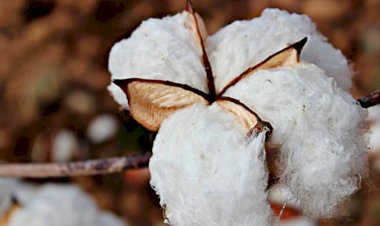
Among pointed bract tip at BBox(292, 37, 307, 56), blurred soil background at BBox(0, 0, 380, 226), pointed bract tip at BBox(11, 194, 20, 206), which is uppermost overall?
pointed bract tip at BBox(292, 37, 307, 56)

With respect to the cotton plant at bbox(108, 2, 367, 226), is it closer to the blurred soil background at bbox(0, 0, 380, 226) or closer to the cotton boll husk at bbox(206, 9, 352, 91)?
the cotton boll husk at bbox(206, 9, 352, 91)

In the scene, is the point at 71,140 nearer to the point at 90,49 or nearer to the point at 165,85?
the point at 90,49

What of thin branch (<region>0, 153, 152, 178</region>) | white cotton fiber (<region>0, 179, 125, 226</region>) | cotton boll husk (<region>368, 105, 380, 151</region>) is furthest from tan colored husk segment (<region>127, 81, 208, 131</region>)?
cotton boll husk (<region>368, 105, 380, 151</region>)

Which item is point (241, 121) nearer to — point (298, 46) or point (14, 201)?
point (298, 46)

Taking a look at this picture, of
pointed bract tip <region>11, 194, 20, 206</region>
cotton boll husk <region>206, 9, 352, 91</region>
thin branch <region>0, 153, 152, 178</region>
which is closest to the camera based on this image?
cotton boll husk <region>206, 9, 352, 91</region>

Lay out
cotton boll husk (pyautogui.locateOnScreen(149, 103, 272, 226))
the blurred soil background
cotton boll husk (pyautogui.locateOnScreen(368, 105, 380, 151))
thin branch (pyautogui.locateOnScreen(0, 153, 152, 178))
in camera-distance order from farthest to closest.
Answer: the blurred soil background → cotton boll husk (pyautogui.locateOnScreen(368, 105, 380, 151)) → thin branch (pyautogui.locateOnScreen(0, 153, 152, 178)) → cotton boll husk (pyautogui.locateOnScreen(149, 103, 272, 226))

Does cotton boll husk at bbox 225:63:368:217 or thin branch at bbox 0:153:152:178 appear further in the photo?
thin branch at bbox 0:153:152:178

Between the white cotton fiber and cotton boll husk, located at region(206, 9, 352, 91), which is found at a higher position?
cotton boll husk, located at region(206, 9, 352, 91)
